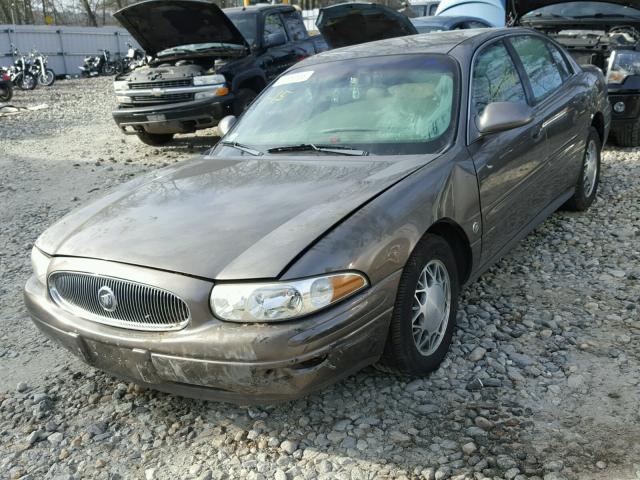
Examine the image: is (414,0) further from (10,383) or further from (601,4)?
(10,383)

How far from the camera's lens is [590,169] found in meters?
5.16

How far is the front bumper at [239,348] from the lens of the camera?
232cm

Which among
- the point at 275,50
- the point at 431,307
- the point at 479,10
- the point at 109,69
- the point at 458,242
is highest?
the point at 479,10

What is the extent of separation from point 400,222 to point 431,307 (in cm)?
52

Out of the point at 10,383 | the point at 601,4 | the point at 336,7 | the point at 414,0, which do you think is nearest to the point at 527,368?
the point at 10,383

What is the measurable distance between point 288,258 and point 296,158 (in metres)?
1.13

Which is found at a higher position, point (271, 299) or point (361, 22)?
point (361, 22)

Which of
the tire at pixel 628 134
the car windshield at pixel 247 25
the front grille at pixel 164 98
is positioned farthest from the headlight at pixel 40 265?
the car windshield at pixel 247 25

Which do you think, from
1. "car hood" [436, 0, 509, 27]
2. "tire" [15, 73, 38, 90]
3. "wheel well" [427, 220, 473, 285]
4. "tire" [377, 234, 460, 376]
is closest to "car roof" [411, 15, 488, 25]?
"car hood" [436, 0, 509, 27]

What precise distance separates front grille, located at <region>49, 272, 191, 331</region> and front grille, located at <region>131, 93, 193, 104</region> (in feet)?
19.6

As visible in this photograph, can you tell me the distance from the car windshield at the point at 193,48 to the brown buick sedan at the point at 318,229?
15.5 feet

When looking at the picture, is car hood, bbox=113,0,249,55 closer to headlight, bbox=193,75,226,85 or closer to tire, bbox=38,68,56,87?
headlight, bbox=193,75,226,85

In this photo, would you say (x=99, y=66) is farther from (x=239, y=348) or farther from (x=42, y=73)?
(x=239, y=348)

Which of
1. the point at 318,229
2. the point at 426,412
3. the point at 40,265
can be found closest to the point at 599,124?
the point at 426,412
